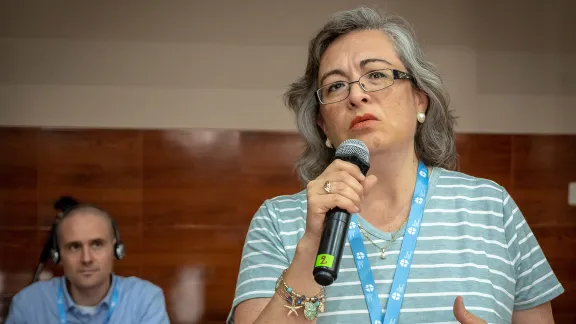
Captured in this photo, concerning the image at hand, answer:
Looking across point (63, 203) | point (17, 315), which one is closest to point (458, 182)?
point (17, 315)

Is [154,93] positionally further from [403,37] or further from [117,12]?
[403,37]

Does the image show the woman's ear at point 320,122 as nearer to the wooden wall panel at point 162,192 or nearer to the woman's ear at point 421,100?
the woman's ear at point 421,100

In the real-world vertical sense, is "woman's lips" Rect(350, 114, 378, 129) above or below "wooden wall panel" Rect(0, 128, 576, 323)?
above

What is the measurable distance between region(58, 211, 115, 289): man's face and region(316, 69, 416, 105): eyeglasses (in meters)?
1.77

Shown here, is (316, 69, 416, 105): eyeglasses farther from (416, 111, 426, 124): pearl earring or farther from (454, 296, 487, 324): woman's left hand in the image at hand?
(454, 296, 487, 324): woman's left hand

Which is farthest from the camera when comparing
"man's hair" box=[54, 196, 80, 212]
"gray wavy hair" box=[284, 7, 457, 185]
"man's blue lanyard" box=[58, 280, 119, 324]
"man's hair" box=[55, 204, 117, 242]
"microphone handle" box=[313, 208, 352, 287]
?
"man's hair" box=[54, 196, 80, 212]

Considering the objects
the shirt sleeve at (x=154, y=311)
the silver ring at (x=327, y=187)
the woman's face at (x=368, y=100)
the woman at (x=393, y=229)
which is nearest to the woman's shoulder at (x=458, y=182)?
the woman at (x=393, y=229)

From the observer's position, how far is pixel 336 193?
111 centimetres

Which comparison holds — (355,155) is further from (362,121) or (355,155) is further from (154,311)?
(154,311)

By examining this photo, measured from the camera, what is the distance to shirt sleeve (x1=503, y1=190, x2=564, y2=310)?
1.42 metres

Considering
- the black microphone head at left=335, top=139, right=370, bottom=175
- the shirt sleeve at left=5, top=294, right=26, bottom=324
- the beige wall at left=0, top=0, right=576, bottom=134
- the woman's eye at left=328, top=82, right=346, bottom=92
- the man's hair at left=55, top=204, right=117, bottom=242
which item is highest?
the beige wall at left=0, top=0, right=576, bottom=134

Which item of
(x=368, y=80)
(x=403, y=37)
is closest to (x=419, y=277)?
(x=368, y=80)

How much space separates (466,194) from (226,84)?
8.62 ft

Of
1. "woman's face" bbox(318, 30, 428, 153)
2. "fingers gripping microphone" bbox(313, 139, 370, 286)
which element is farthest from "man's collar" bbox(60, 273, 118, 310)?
"fingers gripping microphone" bbox(313, 139, 370, 286)
